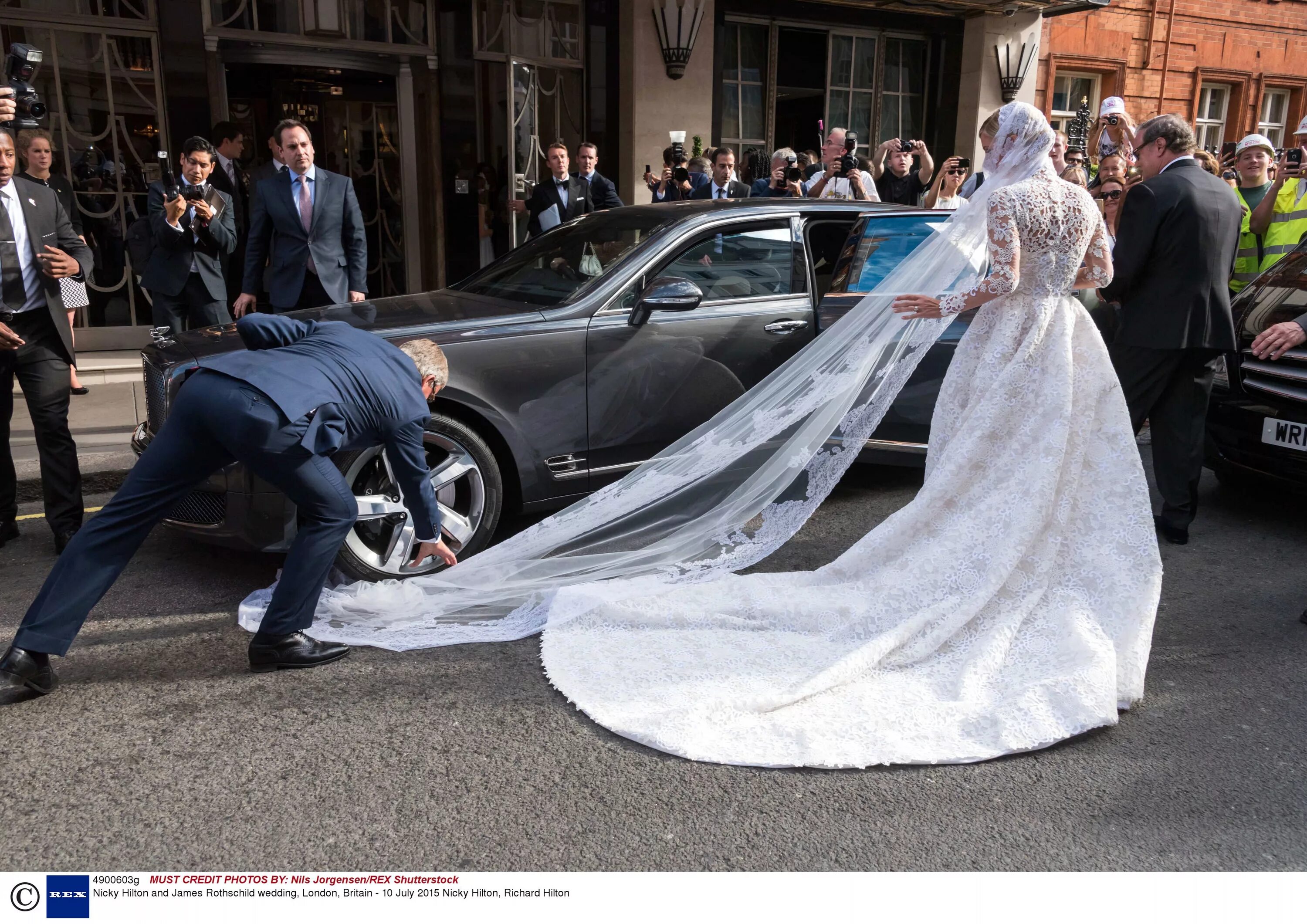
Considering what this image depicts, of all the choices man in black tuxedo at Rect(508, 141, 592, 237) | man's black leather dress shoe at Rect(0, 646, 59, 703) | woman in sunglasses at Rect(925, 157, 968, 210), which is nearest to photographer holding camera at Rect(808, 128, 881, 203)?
woman in sunglasses at Rect(925, 157, 968, 210)

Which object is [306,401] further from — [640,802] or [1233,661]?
[1233,661]

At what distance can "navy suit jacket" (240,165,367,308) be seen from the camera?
6.19m

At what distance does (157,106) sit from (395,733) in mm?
8470

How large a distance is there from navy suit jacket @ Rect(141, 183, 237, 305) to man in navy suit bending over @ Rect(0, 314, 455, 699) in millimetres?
3588

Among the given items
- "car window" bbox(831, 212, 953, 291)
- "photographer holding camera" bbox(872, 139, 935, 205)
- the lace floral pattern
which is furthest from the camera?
"photographer holding camera" bbox(872, 139, 935, 205)

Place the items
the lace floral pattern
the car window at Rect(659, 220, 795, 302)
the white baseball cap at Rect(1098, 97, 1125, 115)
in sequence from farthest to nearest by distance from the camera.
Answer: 1. the white baseball cap at Rect(1098, 97, 1125, 115)
2. the car window at Rect(659, 220, 795, 302)
3. the lace floral pattern

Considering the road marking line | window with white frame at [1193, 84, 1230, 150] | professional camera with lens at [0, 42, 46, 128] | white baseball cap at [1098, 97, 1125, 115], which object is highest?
window with white frame at [1193, 84, 1230, 150]

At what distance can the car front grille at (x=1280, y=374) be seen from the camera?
499cm

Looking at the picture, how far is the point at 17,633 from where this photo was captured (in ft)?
10.6

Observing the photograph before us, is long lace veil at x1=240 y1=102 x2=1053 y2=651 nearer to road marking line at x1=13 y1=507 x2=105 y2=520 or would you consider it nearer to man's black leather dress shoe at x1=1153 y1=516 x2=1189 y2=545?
man's black leather dress shoe at x1=1153 y1=516 x2=1189 y2=545

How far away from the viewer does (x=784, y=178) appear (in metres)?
8.53

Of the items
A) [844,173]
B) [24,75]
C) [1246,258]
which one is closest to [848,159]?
[844,173]

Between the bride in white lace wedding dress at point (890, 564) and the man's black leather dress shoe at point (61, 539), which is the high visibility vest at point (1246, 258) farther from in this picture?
the man's black leather dress shoe at point (61, 539)
